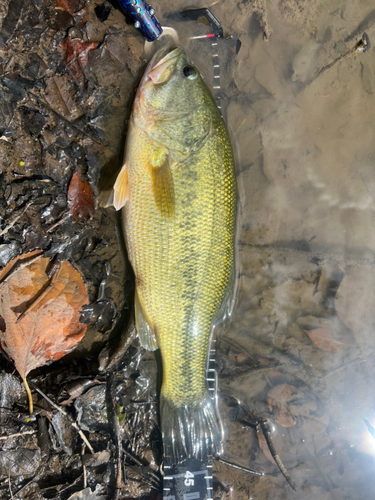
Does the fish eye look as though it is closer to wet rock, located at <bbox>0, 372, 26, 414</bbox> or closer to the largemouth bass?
the largemouth bass

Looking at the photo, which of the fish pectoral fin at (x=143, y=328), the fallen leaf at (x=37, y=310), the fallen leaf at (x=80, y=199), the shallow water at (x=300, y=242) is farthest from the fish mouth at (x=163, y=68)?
the fish pectoral fin at (x=143, y=328)

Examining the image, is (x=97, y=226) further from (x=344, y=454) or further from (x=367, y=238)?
(x=344, y=454)

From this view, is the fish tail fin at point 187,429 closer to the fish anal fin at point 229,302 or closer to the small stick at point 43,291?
the fish anal fin at point 229,302

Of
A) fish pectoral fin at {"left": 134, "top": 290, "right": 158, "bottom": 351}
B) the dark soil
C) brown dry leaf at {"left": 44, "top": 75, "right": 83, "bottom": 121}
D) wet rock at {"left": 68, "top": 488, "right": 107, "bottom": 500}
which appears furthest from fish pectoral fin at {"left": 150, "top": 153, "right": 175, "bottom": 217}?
wet rock at {"left": 68, "top": 488, "right": 107, "bottom": 500}

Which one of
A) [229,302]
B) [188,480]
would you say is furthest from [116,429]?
[229,302]

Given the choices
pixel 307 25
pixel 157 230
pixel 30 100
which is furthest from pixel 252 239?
pixel 30 100
